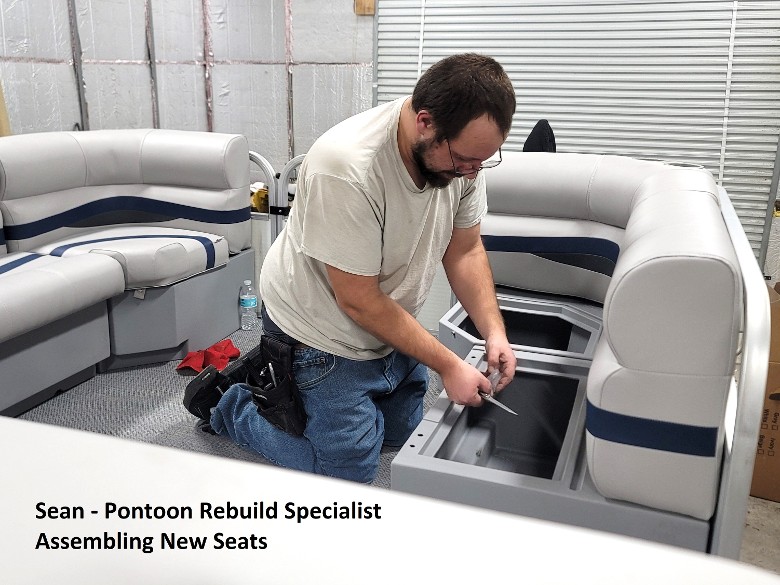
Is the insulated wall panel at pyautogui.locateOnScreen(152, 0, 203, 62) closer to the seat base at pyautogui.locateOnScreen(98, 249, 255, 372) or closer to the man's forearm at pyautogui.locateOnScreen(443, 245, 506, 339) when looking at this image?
the seat base at pyautogui.locateOnScreen(98, 249, 255, 372)

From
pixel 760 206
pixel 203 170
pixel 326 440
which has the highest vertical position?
pixel 203 170

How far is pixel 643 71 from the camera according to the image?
3965mm

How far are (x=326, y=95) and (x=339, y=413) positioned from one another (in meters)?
3.13

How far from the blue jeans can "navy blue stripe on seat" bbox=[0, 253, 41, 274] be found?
1.14 meters

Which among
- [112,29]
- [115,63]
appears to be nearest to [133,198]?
[115,63]

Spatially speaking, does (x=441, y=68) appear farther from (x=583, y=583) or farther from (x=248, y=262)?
(x=248, y=262)

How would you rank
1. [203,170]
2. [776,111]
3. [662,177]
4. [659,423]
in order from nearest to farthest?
1. [659,423]
2. [662,177]
3. [203,170]
4. [776,111]

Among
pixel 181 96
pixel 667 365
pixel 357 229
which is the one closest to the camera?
pixel 667 365

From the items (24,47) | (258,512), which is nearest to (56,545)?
(258,512)

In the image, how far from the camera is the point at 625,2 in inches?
154

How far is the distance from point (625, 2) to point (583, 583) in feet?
13.8

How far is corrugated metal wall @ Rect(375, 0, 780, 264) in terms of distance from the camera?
12.4ft

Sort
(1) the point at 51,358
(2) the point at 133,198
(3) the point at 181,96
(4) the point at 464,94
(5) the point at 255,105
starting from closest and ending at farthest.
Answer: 1. (4) the point at 464,94
2. (1) the point at 51,358
3. (2) the point at 133,198
4. (3) the point at 181,96
5. (5) the point at 255,105

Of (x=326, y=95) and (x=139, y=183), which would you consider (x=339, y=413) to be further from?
(x=326, y=95)
